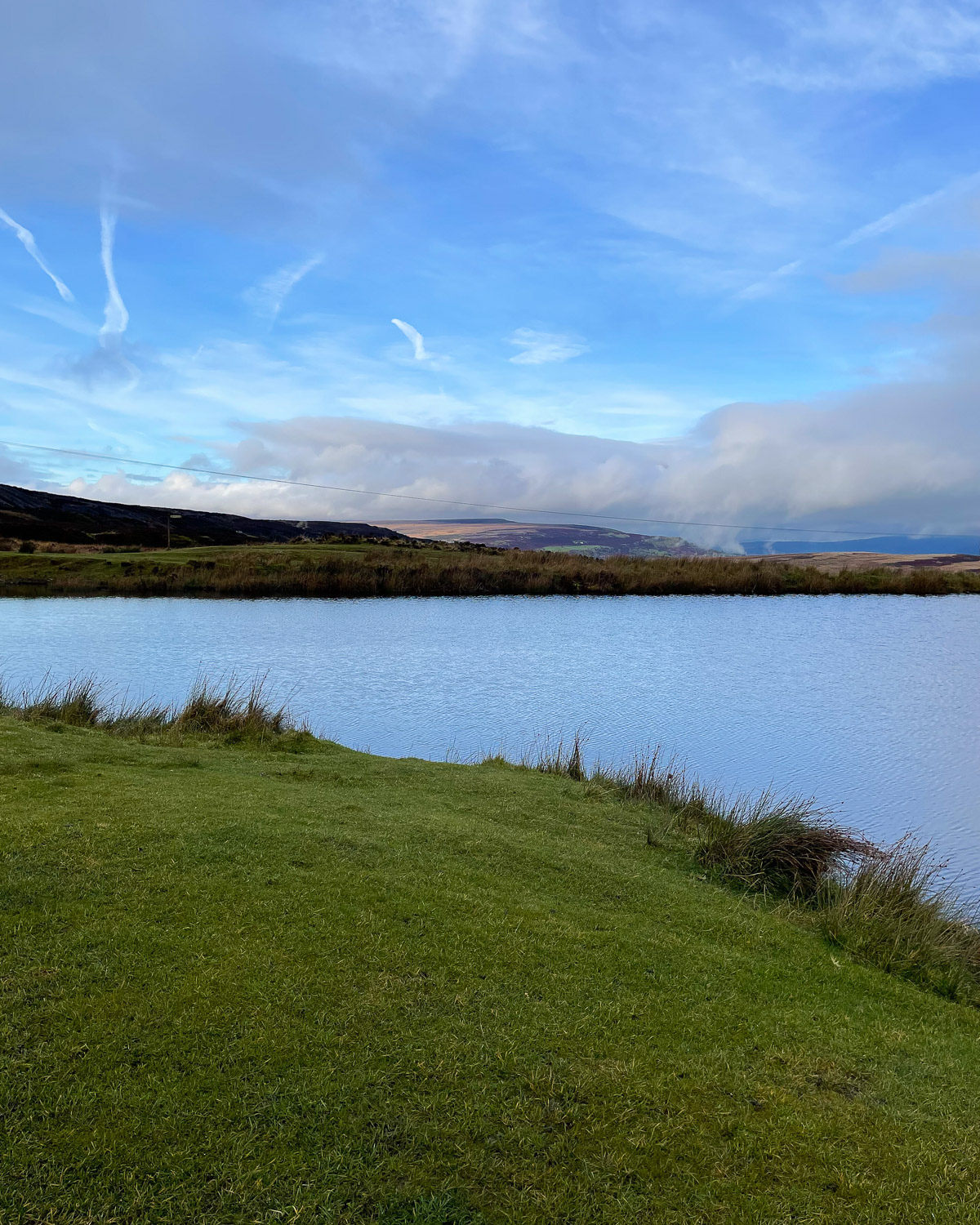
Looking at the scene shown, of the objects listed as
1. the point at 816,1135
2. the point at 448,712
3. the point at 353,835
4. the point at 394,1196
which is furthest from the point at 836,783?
the point at 394,1196

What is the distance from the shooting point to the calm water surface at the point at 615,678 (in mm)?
15461

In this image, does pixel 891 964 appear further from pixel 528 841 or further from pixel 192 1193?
pixel 192 1193

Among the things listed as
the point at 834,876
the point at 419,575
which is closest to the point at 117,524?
the point at 419,575

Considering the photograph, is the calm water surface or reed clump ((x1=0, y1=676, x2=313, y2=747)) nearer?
reed clump ((x1=0, y1=676, x2=313, y2=747))

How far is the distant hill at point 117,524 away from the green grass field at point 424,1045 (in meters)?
77.9

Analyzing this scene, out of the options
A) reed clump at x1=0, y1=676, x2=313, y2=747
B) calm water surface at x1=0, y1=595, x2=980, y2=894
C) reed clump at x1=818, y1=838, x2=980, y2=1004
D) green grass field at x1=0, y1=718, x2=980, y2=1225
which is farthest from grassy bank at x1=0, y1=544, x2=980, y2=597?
green grass field at x1=0, y1=718, x2=980, y2=1225

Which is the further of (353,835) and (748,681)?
(748,681)

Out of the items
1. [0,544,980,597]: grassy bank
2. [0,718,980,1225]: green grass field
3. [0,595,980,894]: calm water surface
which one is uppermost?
[0,544,980,597]: grassy bank

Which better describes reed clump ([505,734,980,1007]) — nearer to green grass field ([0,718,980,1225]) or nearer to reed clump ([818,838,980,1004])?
reed clump ([818,838,980,1004])

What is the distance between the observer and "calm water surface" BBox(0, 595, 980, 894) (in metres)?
15.5

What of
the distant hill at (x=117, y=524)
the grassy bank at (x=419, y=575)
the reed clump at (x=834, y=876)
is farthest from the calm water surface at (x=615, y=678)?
the distant hill at (x=117, y=524)

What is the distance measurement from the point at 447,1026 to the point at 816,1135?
1.78 meters

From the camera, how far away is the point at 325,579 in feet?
166

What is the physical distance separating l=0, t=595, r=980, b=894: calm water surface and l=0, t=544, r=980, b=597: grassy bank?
21.3ft
